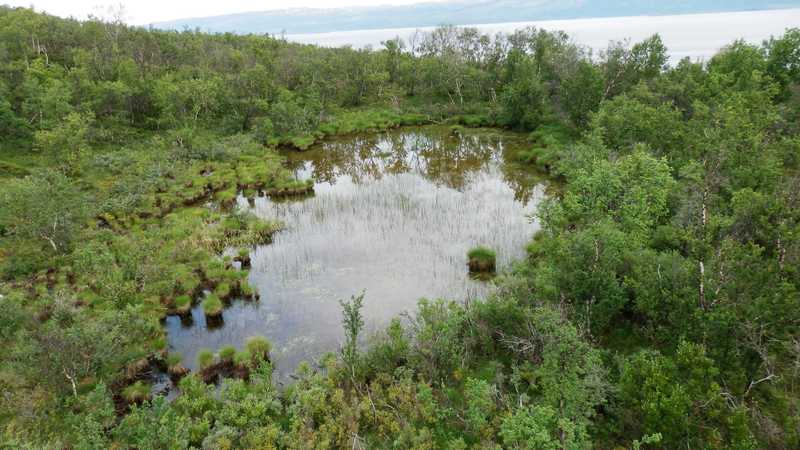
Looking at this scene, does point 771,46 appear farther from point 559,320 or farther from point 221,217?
point 221,217

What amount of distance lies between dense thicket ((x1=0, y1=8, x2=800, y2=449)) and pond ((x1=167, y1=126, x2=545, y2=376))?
184cm

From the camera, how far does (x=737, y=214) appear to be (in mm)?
19391

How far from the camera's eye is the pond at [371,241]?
25.9 m

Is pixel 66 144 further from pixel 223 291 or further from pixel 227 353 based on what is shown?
pixel 227 353

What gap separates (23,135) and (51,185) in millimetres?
30417

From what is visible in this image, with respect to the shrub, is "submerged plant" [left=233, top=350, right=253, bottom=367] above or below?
above

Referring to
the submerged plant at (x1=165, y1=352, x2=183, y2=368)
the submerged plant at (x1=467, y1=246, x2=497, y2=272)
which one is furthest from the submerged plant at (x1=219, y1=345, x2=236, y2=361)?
the submerged plant at (x1=467, y1=246, x2=497, y2=272)

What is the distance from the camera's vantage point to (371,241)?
3512 cm

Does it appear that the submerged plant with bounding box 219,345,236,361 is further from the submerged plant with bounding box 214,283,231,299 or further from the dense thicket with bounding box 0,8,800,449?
the submerged plant with bounding box 214,283,231,299

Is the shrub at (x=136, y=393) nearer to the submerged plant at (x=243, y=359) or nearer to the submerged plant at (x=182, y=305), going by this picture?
the submerged plant at (x=243, y=359)

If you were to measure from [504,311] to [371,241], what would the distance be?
1610 centimetres

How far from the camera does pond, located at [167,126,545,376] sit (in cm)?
2594

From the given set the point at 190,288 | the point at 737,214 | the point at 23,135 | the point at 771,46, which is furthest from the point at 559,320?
the point at 23,135

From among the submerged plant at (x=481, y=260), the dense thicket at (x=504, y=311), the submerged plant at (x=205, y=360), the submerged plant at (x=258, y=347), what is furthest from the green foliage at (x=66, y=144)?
the submerged plant at (x=481, y=260)
